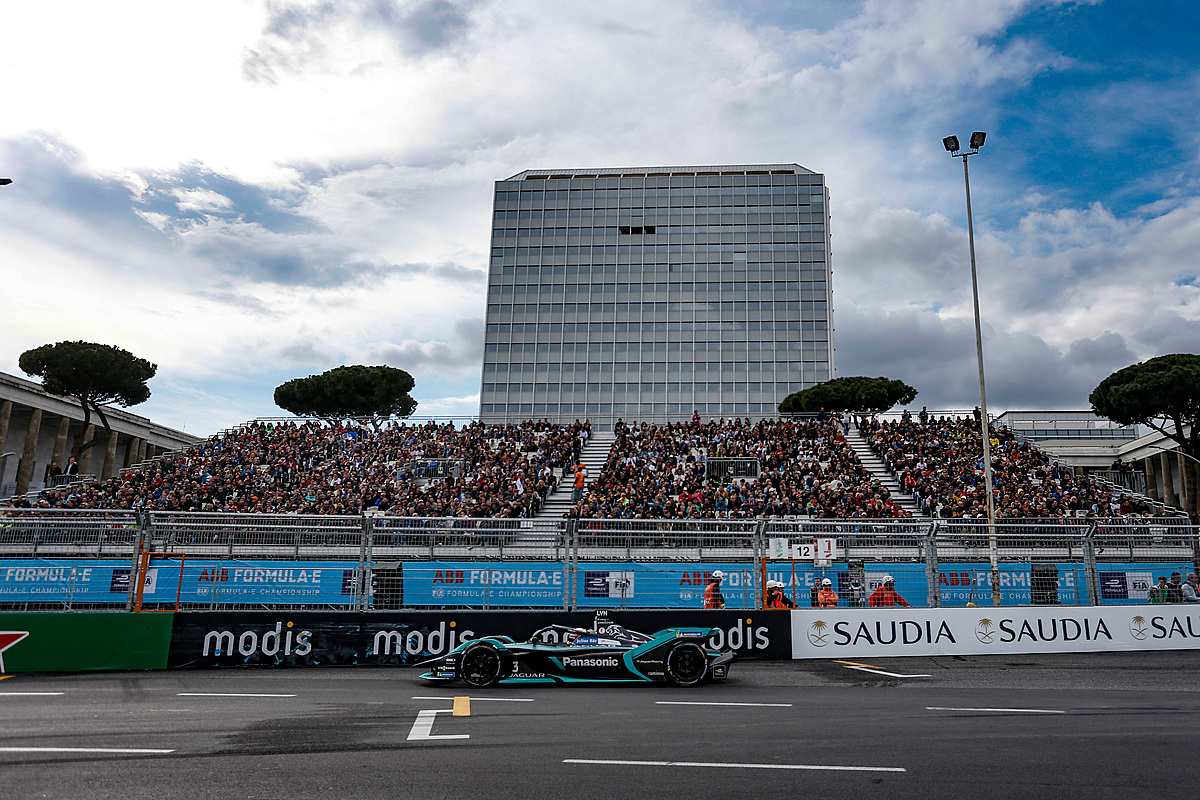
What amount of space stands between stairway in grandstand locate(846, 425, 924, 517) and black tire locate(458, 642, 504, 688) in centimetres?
2220

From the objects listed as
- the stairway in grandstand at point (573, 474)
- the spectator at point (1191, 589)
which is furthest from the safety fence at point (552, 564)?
the stairway in grandstand at point (573, 474)

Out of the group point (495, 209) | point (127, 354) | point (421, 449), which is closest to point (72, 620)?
point (421, 449)

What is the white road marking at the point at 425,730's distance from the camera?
336 inches

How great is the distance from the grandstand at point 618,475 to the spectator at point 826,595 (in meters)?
12.4

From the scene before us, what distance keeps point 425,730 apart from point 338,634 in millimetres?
7325

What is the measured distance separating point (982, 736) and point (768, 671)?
6.71 meters

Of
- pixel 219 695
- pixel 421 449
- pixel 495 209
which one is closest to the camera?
pixel 219 695

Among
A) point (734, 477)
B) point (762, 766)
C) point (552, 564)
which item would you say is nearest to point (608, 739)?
point (762, 766)

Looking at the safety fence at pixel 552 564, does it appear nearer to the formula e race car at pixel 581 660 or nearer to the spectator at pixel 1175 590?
the spectator at pixel 1175 590

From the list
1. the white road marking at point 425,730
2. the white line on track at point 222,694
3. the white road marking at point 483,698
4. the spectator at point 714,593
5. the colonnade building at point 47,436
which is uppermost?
the colonnade building at point 47,436

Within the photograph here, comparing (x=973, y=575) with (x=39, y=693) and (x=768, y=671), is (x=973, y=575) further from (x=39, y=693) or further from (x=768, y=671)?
(x=39, y=693)

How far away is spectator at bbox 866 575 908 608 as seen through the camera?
56.6 ft

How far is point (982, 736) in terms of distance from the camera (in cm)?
853

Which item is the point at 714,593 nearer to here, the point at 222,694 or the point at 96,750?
the point at 222,694
